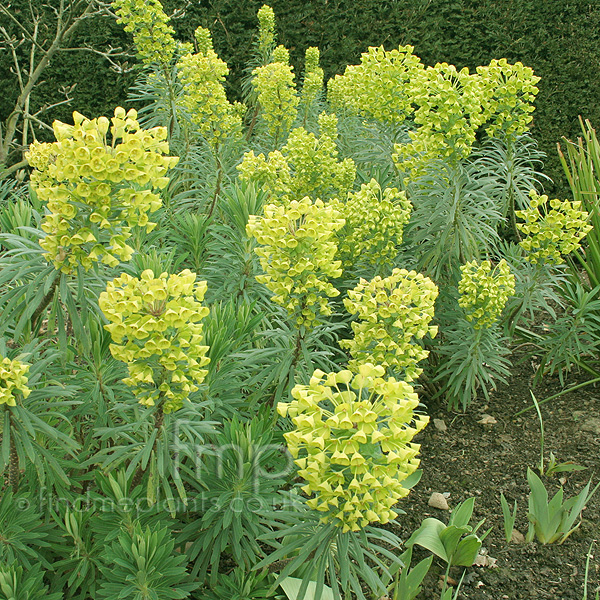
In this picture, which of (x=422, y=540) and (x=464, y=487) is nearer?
(x=422, y=540)

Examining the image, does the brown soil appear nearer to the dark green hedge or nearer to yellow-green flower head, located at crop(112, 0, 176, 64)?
yellow-green flower head, located at crop(112, 0, 176, 64)

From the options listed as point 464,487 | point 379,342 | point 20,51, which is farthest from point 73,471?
point 20,51

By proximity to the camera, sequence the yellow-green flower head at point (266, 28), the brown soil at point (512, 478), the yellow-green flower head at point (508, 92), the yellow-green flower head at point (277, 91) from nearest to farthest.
→ the brown soil at point (512, 478)
the yellow-green flower head at point (508, 92)
the yellow-green flower head at point (277, 91)
the yellow-green flower head at point (266, 28)

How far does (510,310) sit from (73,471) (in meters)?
2.71

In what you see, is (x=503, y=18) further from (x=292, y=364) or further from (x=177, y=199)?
(x=292, y=364)

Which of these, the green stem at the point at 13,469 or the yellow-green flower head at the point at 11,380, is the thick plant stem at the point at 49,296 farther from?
the green stem at the point at 13,469

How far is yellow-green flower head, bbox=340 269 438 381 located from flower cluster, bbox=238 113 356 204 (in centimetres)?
92

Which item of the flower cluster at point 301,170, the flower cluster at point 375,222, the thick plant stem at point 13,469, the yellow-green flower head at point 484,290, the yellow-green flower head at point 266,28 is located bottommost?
the thick plant stem at point 13,469

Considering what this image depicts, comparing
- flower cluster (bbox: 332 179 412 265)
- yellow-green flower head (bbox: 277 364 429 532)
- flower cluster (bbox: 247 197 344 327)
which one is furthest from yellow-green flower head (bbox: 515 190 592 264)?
yellow-green flower head (bbox: 277 364 429 532)

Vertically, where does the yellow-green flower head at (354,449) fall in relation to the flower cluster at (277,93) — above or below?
below

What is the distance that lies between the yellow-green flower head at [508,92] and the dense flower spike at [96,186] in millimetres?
2294

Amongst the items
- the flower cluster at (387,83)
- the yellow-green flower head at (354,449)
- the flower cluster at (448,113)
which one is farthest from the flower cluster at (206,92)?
the yellow-green flower head at (354,449)

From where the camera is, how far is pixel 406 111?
3.72 meters

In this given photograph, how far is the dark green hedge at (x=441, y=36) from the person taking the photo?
6.22 m
